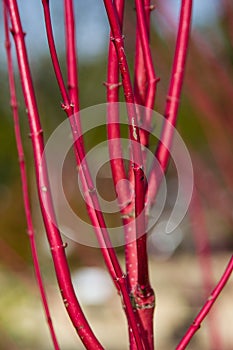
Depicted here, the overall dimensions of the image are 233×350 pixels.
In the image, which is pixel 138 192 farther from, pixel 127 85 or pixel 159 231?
pixel 159 231

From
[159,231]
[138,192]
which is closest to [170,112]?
[138,192]

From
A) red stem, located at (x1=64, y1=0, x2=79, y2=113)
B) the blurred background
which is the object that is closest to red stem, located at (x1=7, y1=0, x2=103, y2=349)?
red stem, located at (x1=64, y1=0, x2=79, y2=113)

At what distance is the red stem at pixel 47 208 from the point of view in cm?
52

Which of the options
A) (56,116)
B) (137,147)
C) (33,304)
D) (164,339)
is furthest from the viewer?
(56,116)

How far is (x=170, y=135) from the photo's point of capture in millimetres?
619

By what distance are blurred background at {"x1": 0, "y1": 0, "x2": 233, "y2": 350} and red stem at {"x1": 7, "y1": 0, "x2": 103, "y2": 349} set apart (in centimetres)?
45

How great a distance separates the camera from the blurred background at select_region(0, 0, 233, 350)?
1.28 meters

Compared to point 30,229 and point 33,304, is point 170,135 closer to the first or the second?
point 30,229

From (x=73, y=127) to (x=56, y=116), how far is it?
5.38 m

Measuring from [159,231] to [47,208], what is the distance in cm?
544

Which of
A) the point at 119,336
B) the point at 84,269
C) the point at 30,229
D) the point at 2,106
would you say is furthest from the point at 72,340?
the point at 2,106

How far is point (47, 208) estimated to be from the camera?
54 centimetres

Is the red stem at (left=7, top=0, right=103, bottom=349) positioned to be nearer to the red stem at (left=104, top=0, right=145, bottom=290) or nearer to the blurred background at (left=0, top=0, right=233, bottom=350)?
the red stem at (left=104, top=0, right=145, bottom=290)

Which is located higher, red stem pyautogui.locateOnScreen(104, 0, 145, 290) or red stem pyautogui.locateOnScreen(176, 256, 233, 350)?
red stem pyautogui.locateOnScreen(104, 0, 145, 290)
